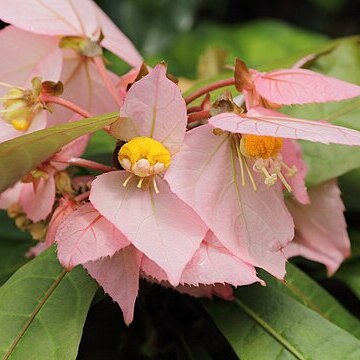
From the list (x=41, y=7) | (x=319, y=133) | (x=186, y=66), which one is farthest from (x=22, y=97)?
(x=186, y=66)

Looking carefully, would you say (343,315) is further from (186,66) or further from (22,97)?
(186,66)

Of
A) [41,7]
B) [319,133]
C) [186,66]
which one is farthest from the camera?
[186,66]

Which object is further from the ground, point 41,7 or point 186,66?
point 41,7

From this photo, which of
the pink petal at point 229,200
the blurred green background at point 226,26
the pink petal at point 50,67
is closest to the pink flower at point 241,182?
the pink petal at point 229,200

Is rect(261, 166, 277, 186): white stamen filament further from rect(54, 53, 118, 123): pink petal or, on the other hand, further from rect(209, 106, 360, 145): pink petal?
rect(54, 53, 118, 123): pink petal

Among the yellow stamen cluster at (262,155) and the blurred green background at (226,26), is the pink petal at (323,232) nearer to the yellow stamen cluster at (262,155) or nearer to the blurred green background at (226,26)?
the yellow stamen cluster at (262,155)

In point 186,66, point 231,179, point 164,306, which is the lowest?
point 186,66
